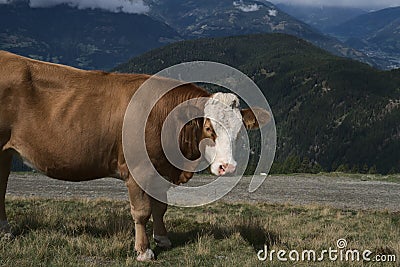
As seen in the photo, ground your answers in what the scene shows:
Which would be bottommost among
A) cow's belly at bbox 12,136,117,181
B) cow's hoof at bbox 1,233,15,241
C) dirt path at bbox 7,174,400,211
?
dirt path at bbox 7,174,400,211

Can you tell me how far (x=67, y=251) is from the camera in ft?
23.8

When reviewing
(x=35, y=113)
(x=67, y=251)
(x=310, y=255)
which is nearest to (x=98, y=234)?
(x=67, y=251)

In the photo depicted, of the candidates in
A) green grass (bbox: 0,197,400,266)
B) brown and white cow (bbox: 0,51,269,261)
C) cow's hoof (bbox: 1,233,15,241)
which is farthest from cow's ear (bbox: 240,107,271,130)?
cow's hoof (bbox: 1,233,15,241)

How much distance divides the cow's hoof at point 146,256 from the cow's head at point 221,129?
1.72 m

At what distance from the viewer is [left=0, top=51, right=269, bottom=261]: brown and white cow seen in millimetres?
7305

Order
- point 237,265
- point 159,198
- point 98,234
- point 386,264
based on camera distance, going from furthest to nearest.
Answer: point 98,234
point 159,198
point 386,264
point 237,265

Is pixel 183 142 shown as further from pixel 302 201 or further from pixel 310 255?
pixel 302 201

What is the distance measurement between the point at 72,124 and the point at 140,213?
1.79m

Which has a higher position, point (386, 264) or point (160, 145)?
point (160, 145)

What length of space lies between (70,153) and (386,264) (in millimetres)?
5267

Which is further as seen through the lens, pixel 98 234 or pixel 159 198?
pixel 98 234

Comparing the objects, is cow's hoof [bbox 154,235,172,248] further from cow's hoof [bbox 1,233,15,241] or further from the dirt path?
the dirt path

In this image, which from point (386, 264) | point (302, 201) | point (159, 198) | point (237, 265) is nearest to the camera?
point (237, 265)

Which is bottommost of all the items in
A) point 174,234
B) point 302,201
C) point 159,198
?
point 302,201
